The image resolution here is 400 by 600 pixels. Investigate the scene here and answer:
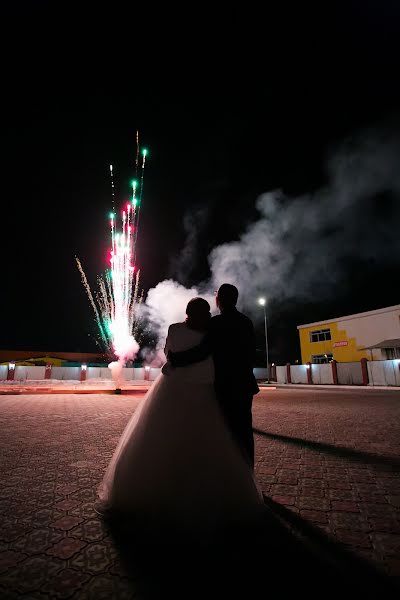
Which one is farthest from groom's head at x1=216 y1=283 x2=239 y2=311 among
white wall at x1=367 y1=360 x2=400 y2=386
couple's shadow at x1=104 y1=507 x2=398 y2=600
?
white wall at x1=367 y1=360 x2=400 y2=386

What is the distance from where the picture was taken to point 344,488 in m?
3.11

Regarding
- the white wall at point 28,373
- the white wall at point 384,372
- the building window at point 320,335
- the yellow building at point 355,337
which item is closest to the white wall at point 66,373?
the white wall at point 28,373

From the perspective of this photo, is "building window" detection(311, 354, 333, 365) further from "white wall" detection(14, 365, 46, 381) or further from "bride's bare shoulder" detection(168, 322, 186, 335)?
"bride's bare shoulder" detection(168, 322, 186, 335)

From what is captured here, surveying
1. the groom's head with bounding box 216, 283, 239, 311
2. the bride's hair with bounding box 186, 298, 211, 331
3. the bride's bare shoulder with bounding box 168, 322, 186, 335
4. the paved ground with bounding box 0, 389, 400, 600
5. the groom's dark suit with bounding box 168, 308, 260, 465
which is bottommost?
the paved ground with bounding box 0, 389, 400, 600

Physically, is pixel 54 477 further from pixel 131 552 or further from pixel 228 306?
pixel 228 306

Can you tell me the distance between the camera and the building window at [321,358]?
35188 mm

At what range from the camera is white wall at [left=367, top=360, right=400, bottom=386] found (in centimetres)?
2314

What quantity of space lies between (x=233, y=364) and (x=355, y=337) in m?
33.5

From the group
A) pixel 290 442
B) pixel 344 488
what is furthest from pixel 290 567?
pixel 290 442

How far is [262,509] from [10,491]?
2430mm

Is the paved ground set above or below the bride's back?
below

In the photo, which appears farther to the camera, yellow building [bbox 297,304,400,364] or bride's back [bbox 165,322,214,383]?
yellow building [bbox 297,304,400,364]

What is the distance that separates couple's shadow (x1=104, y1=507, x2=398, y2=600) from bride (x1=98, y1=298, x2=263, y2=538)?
0.08 m

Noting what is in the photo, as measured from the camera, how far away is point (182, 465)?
221cm
